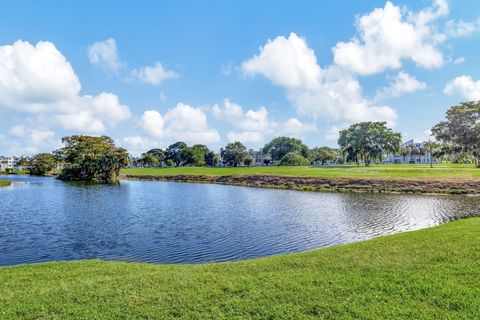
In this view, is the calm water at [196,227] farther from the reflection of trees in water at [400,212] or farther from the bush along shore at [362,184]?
the bush along shore at [362,184]

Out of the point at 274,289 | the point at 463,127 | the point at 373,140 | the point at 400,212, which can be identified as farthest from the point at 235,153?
the point at 274,289

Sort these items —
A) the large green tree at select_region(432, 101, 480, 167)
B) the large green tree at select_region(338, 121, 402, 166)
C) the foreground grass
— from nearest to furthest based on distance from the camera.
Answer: the foreground grass < the large green tree at select_region(432, 101, 480, 167) < the large green tree at select_region(338, 121, 402, 166)

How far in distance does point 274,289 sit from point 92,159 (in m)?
89.3

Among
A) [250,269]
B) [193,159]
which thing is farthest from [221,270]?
[193,159]

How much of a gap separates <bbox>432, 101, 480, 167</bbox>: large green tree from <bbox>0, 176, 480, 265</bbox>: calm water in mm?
38332

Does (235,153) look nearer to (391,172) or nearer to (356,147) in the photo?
(356,147)

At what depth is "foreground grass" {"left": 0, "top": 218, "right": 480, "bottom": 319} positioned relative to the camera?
8008 mm

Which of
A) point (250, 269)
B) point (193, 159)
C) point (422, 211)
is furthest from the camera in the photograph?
point (193, 159)

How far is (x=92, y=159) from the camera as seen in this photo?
3462 inches

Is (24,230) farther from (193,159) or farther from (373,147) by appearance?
(193,159)

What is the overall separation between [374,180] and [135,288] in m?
55.4

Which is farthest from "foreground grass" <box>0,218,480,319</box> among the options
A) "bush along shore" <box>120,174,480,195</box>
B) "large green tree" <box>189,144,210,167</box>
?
"large green tree" <box>189,144,210,167</box>

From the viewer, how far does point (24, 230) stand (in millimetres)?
24516

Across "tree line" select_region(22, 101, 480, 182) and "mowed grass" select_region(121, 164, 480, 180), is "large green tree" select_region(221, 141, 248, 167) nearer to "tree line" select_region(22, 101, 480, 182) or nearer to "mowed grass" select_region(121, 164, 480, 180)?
"tree line" select_region(22, 101, 480, 182)
